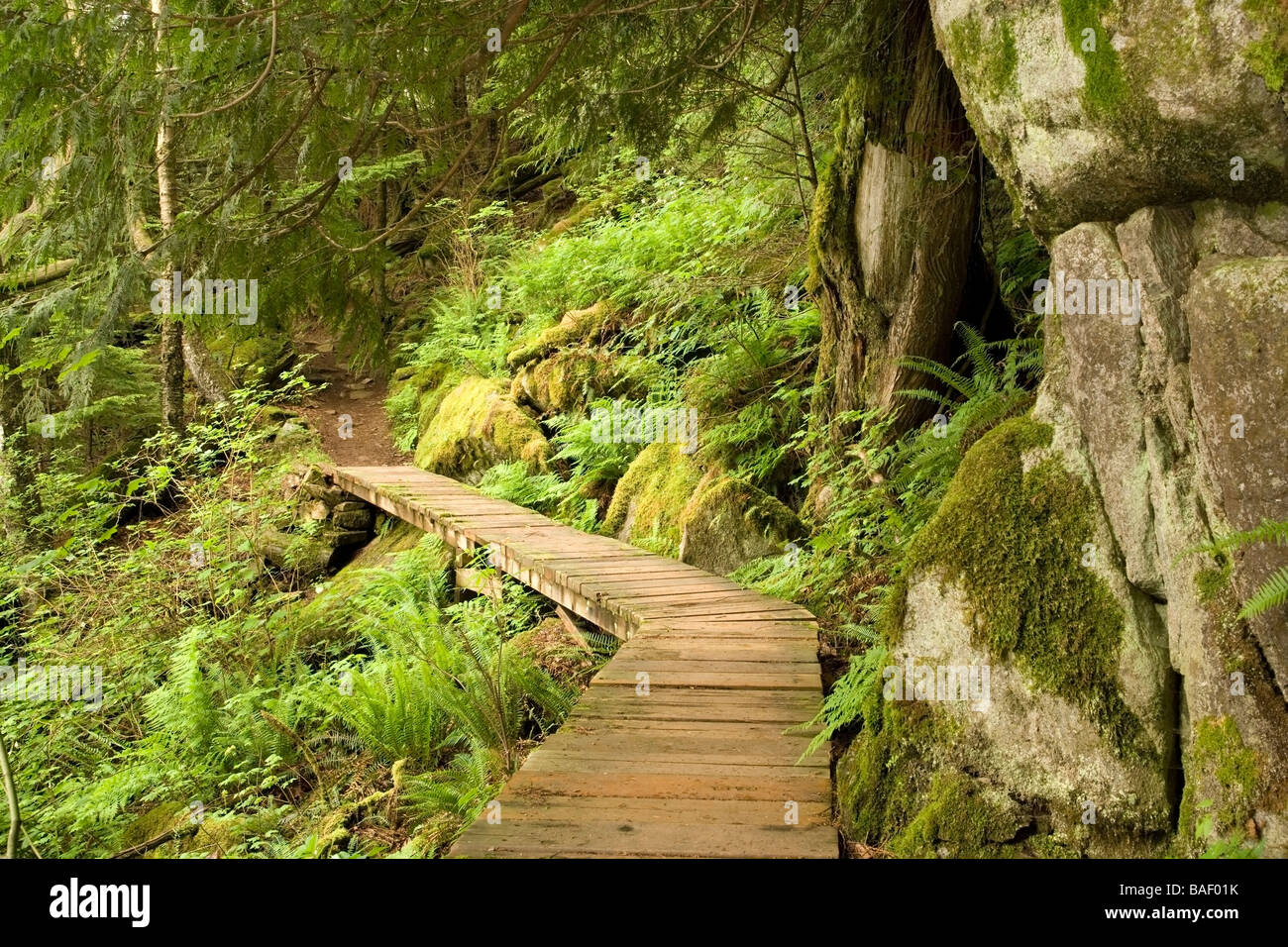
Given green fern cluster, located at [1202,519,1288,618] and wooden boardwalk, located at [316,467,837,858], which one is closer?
green fern cluster, located at [1202,519,1288,618]

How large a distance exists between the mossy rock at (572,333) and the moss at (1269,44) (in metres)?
9.22

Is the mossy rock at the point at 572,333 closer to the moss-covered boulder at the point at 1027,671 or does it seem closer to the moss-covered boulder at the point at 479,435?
the moss-covered boulder at the point at 479,435

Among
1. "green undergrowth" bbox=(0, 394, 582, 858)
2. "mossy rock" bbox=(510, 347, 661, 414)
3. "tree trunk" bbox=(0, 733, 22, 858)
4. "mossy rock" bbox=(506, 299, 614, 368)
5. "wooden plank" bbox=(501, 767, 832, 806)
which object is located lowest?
"green undergrowth" bbox=(0, 394, 582, 858)

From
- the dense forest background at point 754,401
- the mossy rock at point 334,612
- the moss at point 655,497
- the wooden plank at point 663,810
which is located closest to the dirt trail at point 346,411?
the dense forest background at point 754,401

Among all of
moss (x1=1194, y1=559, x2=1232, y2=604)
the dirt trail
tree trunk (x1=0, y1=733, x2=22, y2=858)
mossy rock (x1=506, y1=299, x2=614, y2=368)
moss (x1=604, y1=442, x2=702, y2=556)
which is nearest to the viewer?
moss (x1=1194, y1=559, x2=1232, y2=604)

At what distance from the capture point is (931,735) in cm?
354

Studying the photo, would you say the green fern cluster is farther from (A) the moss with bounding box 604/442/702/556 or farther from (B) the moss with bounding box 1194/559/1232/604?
(A) the moss with bounding box 604/442/702/556

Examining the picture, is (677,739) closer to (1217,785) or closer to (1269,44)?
(1217,785)

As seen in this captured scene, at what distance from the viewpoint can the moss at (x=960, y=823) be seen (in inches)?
128

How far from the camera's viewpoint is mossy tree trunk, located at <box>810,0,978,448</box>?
242 inches

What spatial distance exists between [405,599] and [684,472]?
126 inches

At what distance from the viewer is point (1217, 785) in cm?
279

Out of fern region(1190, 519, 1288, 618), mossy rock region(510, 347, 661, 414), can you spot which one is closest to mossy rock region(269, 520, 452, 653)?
mossy rock region(510, 347, 661, 414)

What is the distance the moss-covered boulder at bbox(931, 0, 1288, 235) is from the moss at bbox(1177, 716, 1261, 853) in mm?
1761
